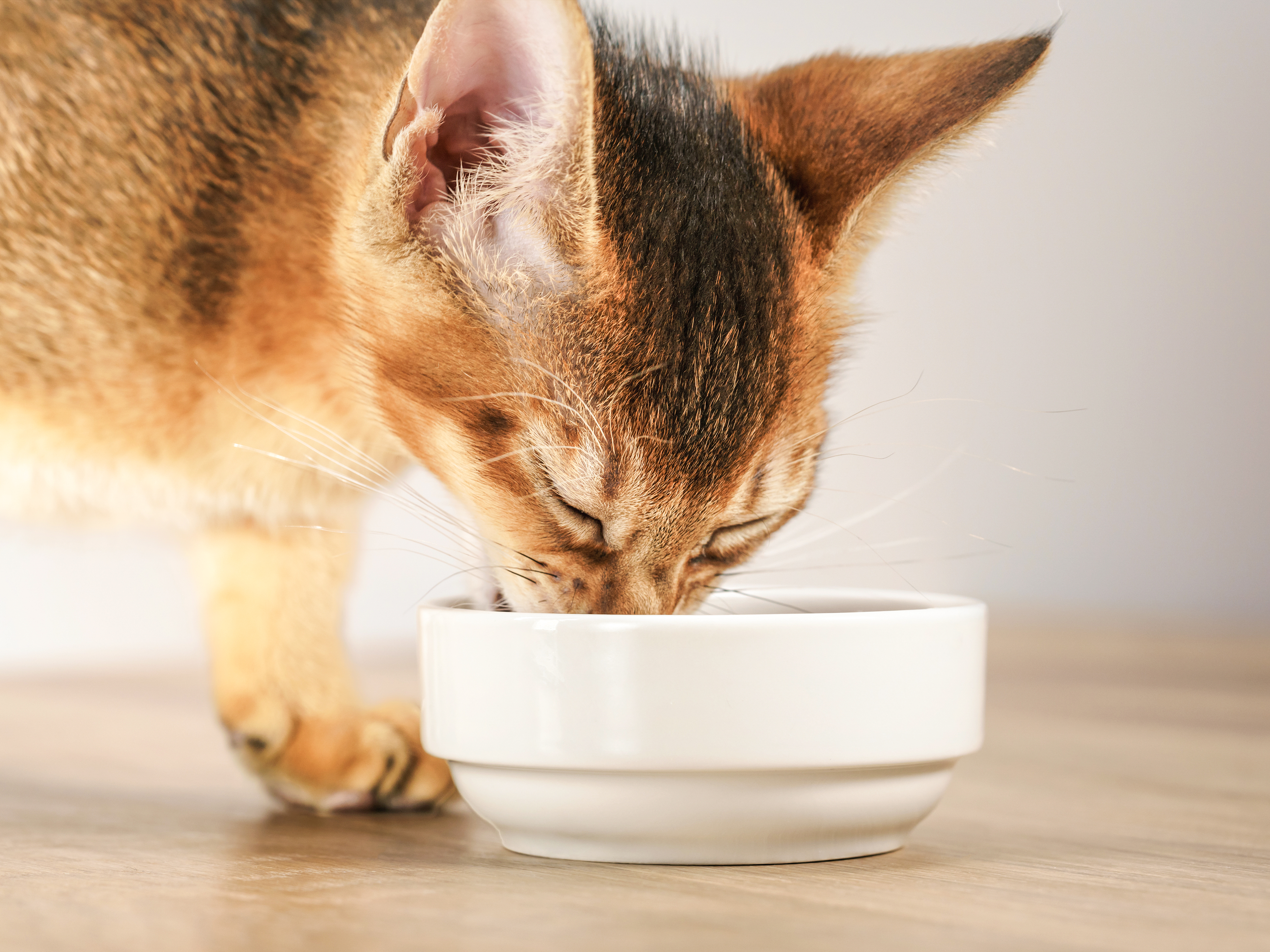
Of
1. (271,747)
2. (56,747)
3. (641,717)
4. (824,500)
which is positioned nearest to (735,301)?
(641,717)

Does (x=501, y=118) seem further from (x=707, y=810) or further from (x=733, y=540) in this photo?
(x=707, y=810)

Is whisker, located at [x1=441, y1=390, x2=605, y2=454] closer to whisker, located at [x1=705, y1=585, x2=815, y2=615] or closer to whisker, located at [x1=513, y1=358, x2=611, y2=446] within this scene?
whisker, located at [x1=513, y1=358, x2=611, y2=446]

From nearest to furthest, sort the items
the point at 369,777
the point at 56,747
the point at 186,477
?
the point at 369,777, the point at 186,477, the point at 56,747

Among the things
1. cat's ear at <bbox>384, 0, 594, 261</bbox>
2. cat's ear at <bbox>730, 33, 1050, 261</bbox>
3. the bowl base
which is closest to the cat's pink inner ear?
cat's ear at <bbox>384, 0, 594, 261</bbox>

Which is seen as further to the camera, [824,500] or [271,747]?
[824,500]

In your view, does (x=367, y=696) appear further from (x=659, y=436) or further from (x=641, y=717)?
(x=641, y=717)

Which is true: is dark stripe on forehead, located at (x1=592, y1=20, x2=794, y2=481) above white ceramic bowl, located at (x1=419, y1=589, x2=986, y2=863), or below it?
above

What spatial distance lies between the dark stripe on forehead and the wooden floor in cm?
30

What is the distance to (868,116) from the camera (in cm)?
111

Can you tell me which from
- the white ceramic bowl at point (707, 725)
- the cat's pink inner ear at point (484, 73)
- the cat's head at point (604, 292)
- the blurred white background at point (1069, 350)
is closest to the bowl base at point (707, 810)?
the white ceramic bowl at point (707, 725)

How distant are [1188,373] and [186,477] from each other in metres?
2.01

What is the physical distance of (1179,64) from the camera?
2.52m

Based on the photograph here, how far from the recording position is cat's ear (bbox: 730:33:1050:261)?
1038 millimetres

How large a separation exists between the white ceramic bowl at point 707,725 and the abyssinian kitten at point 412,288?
187 millimetres
